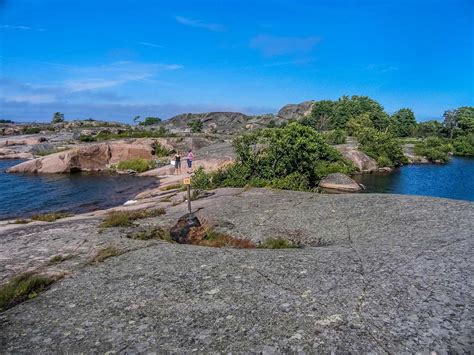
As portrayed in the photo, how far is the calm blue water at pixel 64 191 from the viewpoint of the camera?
35.7m

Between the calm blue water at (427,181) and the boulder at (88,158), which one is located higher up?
the boulder at (88,158)

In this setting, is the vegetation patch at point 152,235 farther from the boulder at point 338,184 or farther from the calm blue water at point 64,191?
the boulder at point 338,184

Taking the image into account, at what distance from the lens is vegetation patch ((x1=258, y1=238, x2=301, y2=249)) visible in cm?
1589

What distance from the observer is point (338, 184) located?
156ft

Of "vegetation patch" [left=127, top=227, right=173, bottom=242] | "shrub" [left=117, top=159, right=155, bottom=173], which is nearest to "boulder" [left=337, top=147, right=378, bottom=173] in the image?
"shrub" [left=117, top=159, right=155, bottom=173]

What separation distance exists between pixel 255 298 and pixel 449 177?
61.7 meters

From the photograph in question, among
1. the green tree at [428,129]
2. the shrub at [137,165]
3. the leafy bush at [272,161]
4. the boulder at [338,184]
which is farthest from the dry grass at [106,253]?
the green tree at [428,129]

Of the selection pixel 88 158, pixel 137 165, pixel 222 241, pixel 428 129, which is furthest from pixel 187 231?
pixel 428 129

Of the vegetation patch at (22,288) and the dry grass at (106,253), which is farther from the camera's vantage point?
the dry grass at (106,253)

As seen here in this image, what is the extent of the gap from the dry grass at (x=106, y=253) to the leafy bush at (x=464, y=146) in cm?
10764

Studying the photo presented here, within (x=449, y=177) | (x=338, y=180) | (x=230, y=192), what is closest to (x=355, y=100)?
(x=449, y=177)

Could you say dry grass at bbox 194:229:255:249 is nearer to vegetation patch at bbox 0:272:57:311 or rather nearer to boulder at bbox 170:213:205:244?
boulder at bbox 170:213:205:244

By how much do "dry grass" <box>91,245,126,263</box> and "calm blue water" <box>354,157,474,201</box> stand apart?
3996 centimetres

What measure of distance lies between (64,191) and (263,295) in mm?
39489
